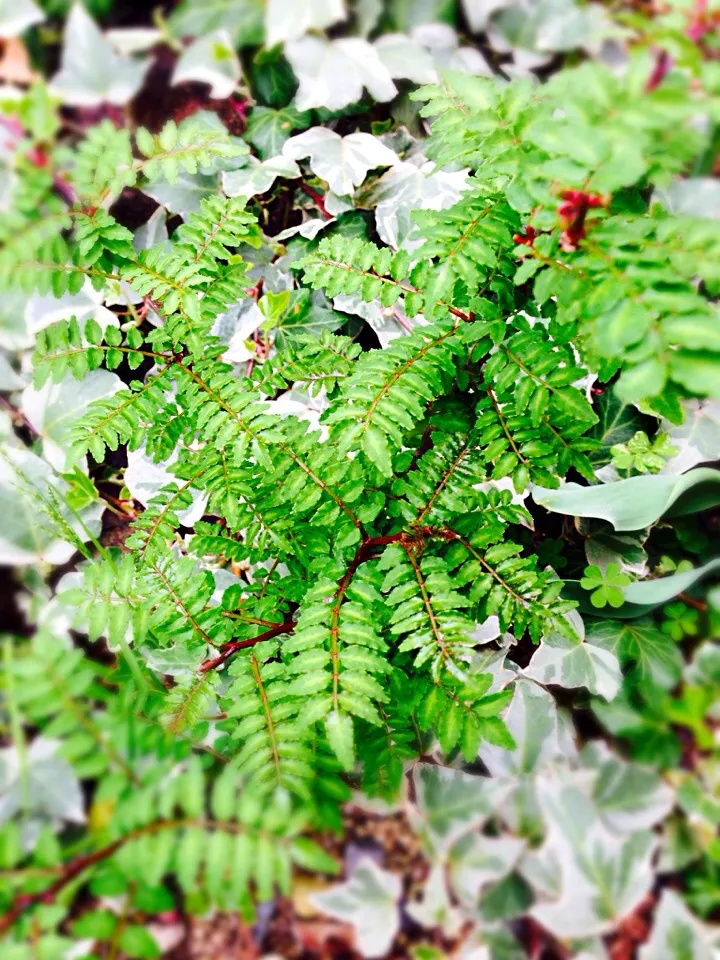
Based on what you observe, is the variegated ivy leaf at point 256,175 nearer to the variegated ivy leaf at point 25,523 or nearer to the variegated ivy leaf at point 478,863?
the variegated ivy leaf at point 25,523

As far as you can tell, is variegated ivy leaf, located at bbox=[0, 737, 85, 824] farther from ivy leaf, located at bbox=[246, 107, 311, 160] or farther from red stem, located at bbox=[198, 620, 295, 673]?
ivy leaf, located at bbox=[246, 107, 311, 160]

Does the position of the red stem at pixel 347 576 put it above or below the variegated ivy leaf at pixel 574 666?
above

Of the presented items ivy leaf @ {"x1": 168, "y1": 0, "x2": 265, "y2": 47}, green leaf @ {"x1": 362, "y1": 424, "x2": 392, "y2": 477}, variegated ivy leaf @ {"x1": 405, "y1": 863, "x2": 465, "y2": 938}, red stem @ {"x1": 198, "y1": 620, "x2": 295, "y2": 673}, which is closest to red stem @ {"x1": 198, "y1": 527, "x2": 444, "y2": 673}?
red stem @ {"x1": 198, "y1": 620, "x2": 295, "y2": 673}

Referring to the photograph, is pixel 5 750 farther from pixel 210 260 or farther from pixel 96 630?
pixel 210 260

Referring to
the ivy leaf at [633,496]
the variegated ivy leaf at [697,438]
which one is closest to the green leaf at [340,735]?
the ivy leaf at [633,496]

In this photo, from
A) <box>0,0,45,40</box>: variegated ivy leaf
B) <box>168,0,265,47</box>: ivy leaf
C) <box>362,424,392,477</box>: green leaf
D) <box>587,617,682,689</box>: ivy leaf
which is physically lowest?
<box>587,617,682,689</box>: ivy leaf

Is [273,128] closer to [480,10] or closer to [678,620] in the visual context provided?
[480,10]
